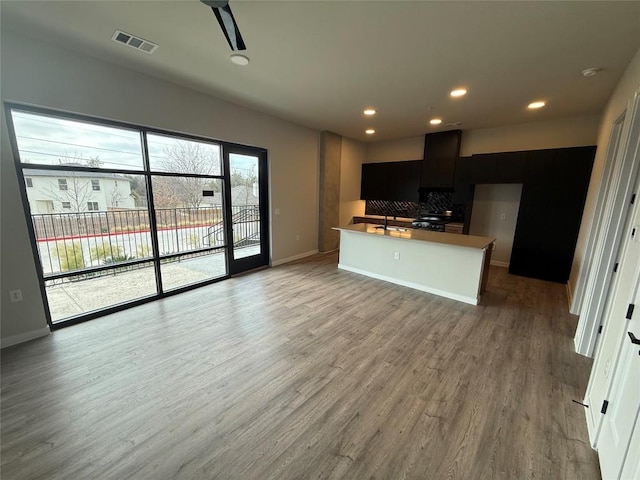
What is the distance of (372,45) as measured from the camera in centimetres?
230

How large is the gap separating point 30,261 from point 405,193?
6.34 m

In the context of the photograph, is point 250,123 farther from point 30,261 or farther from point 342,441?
point 342,441

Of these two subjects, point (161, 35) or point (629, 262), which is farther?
point (161, 35)

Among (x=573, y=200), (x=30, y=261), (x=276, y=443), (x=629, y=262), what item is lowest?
(x=276, y=443)

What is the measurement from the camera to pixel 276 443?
1.55 m

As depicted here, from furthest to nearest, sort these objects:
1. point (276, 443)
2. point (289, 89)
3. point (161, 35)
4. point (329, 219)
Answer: point (329, 219), point (289, 89), point (161, 35), point (276, 443)

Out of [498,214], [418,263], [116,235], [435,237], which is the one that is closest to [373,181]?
[498,214]

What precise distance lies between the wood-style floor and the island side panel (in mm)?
496

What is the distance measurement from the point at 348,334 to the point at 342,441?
1.19m

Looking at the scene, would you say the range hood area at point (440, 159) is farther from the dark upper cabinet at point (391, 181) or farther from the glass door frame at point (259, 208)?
the glass door frame at point (259, 208)

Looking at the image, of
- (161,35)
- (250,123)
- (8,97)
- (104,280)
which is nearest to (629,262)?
(161,35)

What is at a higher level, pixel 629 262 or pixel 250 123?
pixel 250 123

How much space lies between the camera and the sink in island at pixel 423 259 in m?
3.47

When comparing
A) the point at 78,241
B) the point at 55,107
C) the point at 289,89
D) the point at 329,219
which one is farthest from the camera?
the point at 329,219
